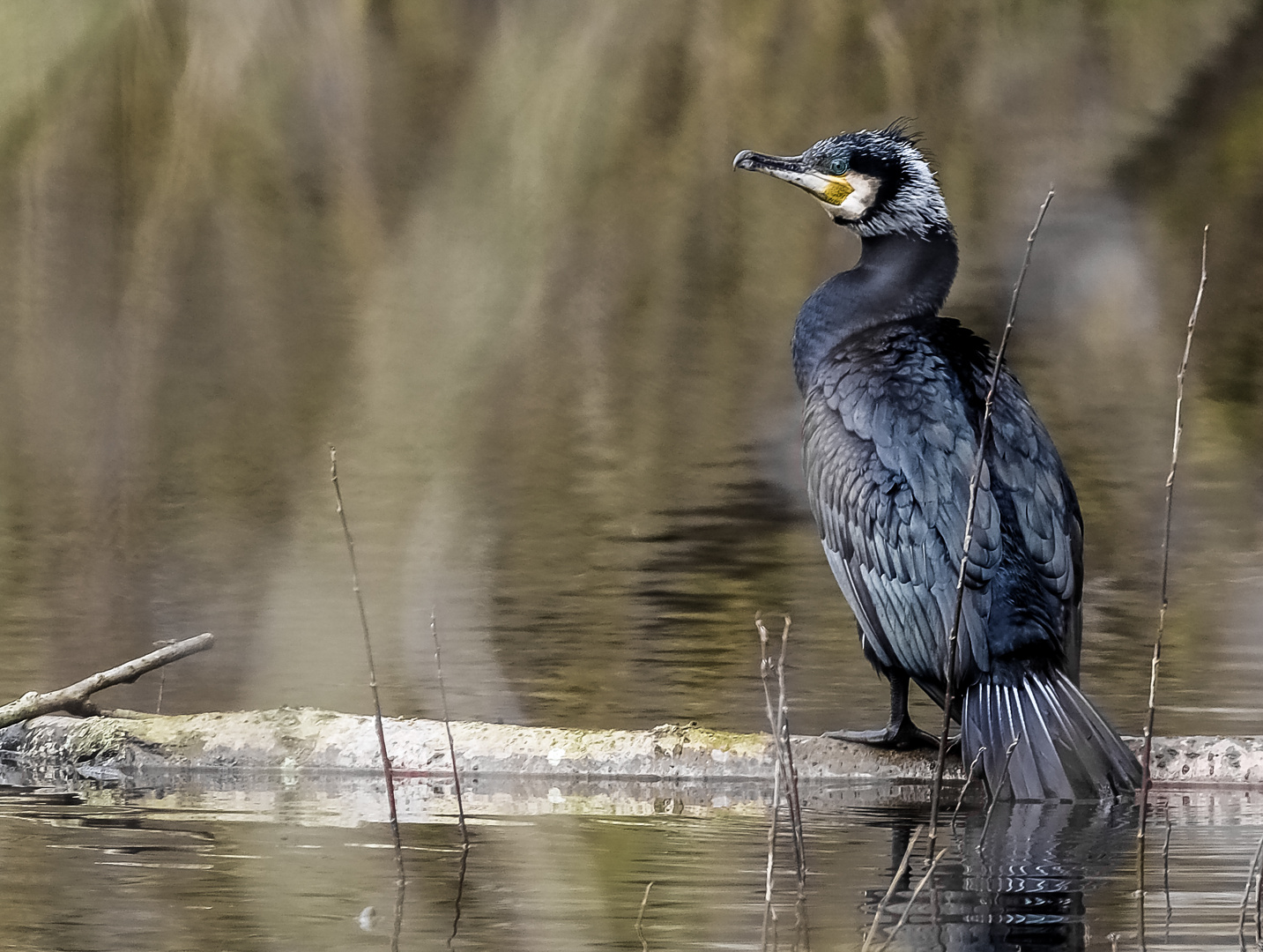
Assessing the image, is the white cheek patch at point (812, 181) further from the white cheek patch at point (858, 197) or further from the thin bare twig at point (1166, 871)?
the thin bare twig at point (1166, 871)

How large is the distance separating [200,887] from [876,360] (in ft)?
7.97

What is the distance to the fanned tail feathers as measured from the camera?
5.72 m

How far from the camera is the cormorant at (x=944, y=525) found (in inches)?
229

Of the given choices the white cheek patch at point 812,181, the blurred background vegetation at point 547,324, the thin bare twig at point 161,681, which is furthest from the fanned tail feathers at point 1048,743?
the thin bare twig at point 161,681

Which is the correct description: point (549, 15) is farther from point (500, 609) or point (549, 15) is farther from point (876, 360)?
point (876, 360)

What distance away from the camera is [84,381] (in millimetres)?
22578

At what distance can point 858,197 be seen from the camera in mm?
7082

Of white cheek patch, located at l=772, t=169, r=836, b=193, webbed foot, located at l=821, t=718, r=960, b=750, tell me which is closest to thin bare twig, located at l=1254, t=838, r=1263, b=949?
webbed foot, located at l=821, t=718, r=960, b=750

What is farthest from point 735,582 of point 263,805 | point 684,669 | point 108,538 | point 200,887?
point 200,887

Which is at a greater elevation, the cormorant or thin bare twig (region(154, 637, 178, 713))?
the cormorant

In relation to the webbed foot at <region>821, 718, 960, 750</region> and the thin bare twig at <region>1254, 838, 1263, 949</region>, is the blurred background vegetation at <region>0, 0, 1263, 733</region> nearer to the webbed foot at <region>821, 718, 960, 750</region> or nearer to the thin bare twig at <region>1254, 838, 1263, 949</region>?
the webbed foot at <region>821, 718, 960, 750</region>

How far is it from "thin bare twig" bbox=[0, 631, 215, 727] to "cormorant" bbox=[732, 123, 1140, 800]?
1682 mm

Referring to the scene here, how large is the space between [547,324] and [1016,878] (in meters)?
21.7

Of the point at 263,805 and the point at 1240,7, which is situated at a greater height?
the point at 1240,7
